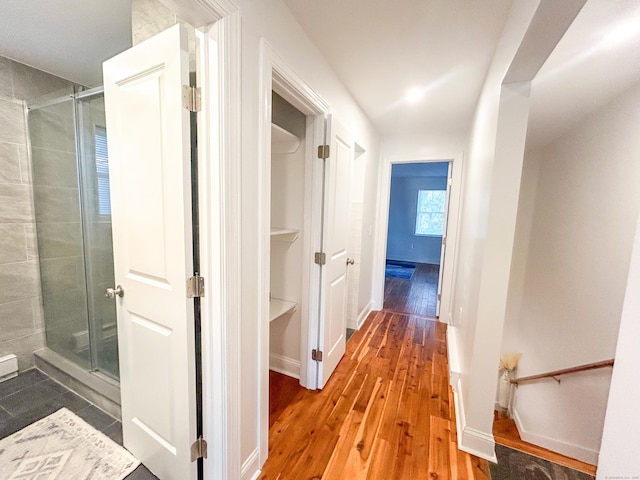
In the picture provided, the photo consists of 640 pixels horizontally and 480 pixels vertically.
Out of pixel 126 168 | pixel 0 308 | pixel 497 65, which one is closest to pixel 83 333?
pixel 0 308

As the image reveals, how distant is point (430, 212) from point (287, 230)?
671cm

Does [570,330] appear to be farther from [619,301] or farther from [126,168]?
[126,168]

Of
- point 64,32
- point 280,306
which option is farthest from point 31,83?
point 280,306

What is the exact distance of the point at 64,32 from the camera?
1.62 metres

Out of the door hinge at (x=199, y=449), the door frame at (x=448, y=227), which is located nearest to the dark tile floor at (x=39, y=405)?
the door hinge at (x=199, y=449)

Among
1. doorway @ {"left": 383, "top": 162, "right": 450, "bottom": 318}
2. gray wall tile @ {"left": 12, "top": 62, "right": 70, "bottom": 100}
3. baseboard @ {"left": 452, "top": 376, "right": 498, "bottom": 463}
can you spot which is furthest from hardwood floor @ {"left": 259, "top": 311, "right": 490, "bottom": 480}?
doorway @ {"left": 383, "top": 162, "right": 450, "bottom": 318}

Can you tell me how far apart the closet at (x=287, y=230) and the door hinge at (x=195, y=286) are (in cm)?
88

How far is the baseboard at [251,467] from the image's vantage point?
4.21 feet

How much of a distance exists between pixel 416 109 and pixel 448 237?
1.63 meters

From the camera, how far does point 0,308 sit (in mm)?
2064

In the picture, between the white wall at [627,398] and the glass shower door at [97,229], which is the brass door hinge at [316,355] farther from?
the white wall at [627,398]

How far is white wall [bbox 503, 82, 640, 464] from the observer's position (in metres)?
1.83

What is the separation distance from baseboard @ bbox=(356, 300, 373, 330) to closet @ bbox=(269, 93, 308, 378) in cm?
122

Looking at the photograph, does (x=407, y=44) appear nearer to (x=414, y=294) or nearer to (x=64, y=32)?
(x=64, y=32)
